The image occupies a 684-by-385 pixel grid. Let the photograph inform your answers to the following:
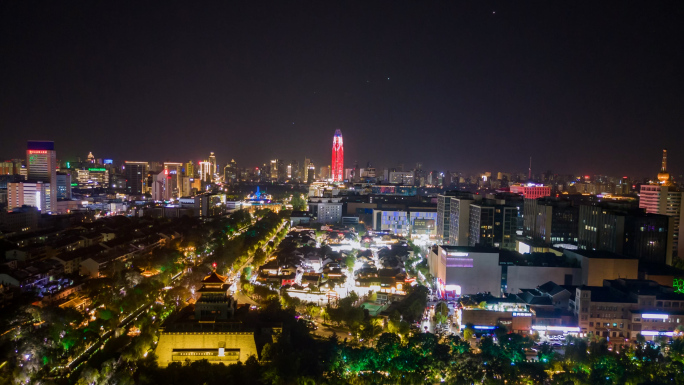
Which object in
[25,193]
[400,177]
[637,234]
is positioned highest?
[400,177]

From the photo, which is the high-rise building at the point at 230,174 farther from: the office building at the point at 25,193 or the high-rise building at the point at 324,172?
the office building at the point at 25,193

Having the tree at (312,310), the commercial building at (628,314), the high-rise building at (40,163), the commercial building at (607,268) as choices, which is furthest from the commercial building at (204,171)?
the commercial building at (628,314)

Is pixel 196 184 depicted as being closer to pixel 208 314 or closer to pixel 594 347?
pixel 208 314

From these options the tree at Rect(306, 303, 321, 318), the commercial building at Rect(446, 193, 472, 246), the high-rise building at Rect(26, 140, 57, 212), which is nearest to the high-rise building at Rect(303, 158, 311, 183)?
the high-rise building at Rect(26, 140, 57, 212)

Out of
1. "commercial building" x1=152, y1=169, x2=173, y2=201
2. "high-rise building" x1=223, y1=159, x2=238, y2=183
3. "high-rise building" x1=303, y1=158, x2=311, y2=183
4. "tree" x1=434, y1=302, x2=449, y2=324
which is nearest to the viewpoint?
"tree" x1=434, y1=302, x2=449, y2=324

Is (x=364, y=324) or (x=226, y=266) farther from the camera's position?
(x=226, y=266)

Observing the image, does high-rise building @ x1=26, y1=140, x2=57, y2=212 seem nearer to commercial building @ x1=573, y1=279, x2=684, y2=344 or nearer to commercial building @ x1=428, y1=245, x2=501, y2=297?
commercial building @ x1=428, y1=245, x2=501, y2=297

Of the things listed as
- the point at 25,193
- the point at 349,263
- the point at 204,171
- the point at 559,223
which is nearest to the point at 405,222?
the point at 559,223

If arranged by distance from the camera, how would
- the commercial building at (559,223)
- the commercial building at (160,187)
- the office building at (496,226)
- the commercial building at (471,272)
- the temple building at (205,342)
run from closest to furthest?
the temple building at (205,342), the commercial building at (471,272), the office building at (496,226), the commercial building at (559,223), the commercial building at (160,187)

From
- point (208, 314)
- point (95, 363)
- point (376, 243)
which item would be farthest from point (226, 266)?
point (376, 243)

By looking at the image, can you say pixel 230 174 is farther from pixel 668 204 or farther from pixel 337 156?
pixel 668 204

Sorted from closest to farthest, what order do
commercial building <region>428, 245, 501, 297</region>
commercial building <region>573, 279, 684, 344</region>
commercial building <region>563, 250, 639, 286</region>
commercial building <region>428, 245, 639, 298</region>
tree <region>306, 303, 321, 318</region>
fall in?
commercial building <region>573, 279, 684, 344</region> → tree <region>306, 303, 321, 318</region> → commercial building <region>563, 250, 639, 286</region> → commercial building <region>428, 245, 639, 298</region> → commercial building <region>428, 245, 501, 297</region>
